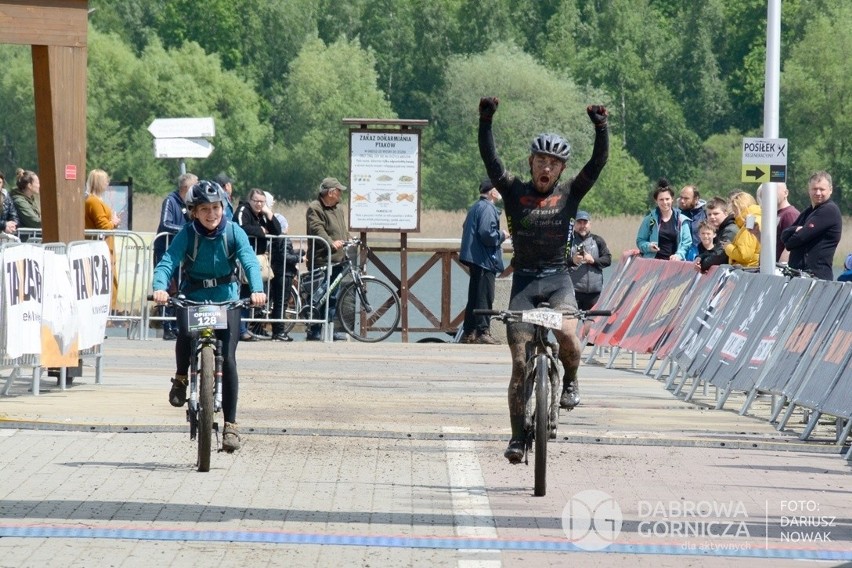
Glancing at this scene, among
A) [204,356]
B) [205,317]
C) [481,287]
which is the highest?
[205,317]

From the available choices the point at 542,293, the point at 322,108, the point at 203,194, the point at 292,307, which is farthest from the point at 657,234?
the point at 322,108

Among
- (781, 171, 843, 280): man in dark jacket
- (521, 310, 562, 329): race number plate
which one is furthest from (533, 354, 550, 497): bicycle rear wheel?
(781, 171, 843, 280): man in dark jacket

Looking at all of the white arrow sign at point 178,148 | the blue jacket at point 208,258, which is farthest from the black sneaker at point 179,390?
the white arrow sign at point 178,148

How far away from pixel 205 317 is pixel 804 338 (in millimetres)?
4921

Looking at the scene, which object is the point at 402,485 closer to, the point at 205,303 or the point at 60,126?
the point at 205,303

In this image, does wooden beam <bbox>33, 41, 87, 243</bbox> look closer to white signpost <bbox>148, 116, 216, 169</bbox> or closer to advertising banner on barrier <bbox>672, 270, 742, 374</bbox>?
advertising banner on barrier <bbox>672, 270, 742, 374</bbox>

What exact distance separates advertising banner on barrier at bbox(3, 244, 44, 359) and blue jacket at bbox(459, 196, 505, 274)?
26.6 feet

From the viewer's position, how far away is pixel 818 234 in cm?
1703

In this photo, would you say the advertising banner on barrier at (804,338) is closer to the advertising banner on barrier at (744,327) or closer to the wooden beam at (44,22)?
the advertising banner on barrier at (744,327)

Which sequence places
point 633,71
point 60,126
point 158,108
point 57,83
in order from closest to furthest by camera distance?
point 57,83 < point 60,126 < point 158,108 < point 633,71

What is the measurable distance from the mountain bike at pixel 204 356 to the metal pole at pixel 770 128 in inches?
318

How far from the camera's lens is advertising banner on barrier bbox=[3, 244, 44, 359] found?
14305 mm

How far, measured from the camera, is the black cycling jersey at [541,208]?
1109cm

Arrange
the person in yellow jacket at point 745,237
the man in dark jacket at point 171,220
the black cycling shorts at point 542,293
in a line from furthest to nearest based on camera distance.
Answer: the man in dark jacket at point 171,220 → the person in yellow jacket at point 745,237 → the black cycling shorts at point 542,293
